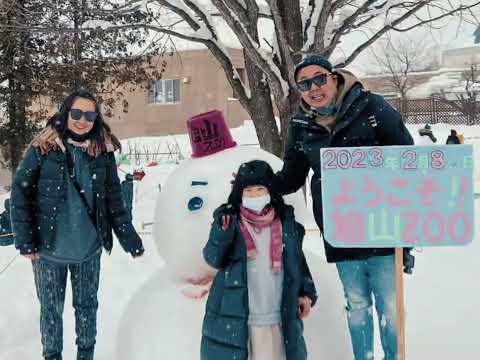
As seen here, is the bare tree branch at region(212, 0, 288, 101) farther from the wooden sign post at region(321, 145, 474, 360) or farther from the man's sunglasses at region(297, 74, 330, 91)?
the wooden sign post at region(321, 145, 474, 360)

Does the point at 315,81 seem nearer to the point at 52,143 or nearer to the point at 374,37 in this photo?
the point at 52,143

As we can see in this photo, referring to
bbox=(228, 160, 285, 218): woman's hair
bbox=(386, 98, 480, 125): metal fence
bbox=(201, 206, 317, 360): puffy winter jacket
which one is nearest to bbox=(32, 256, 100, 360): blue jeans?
→ bbox=(201, 206, 317, 360): puffy winter jacket

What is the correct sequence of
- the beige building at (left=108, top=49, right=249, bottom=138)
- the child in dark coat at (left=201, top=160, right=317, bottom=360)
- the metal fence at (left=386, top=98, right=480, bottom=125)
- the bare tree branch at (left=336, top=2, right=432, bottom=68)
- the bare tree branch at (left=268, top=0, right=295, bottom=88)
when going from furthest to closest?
the metal fence at (left=386, top=98, right=480, bottom=125), the beige building at (left=108, top=49, right=249, bottom=138), the bare tree branch at (left=336, top=2, right=432, bottom=68), the bare tree branch at (left=268, top=0, right=295, bottom=88), the child in dark coat at (left=201, top=160, right=317, bottom=360)

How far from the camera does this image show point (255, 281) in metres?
2.38

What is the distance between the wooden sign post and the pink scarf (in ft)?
0.79

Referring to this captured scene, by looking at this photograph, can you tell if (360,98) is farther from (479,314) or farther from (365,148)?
(479,314)

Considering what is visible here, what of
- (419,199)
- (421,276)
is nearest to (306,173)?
(419,199)

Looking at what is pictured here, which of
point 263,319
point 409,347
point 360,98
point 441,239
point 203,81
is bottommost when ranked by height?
point 409,347

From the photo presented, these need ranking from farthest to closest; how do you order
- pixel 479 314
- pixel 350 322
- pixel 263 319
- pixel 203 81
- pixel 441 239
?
pixel 203 81 < pixel 479 314 < pixel 350 322 < pixel 263 319 < pixel 441 239

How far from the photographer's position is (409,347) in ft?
11.8

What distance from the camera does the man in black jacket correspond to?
2541mm

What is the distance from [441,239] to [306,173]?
865mm

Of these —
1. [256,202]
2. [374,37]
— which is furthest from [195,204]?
[374,37]

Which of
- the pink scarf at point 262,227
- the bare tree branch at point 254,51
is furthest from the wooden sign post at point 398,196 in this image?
the bare tree branch at point 254,51
